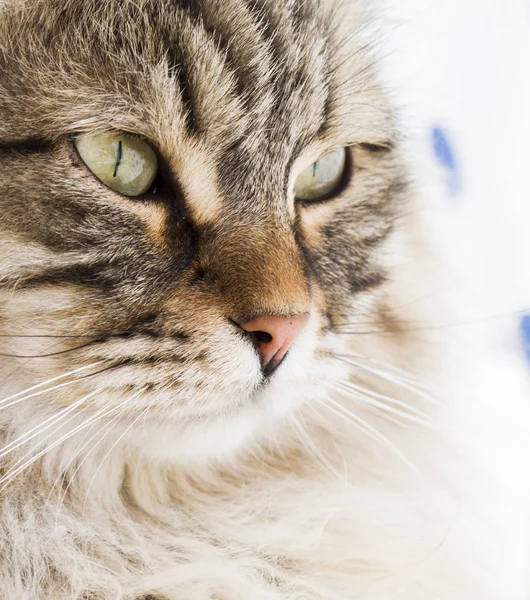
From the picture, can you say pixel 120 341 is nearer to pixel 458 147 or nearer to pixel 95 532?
pixel 95 532

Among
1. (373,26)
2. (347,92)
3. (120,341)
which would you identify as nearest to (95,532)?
(120,341)

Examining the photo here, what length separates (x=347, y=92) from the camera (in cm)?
85

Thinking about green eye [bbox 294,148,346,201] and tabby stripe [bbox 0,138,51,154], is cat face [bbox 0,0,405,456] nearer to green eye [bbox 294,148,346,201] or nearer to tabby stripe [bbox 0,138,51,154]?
tabby stripe [bbox 0,138,51,154]

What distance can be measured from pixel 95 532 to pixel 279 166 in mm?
444

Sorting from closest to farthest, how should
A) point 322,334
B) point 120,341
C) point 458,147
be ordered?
point 120,341
point 322,334
point 458,147

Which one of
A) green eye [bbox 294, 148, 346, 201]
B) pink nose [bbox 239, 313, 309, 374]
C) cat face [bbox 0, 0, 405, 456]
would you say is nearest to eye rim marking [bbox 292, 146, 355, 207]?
green eye [bbox 294, 148, 346, 201]

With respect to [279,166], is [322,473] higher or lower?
lower

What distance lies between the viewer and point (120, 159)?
703mm

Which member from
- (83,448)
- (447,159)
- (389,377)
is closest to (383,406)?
(389,377)

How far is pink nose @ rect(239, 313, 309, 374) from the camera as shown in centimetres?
67

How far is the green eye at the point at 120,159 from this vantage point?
2.26ft

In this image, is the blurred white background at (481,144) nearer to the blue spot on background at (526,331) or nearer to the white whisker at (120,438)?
the blue spot on background at (526,331)

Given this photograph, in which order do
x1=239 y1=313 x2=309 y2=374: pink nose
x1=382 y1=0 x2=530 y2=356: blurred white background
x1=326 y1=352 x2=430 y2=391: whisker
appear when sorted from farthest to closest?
x1=382 y1=0 x2=530 y2=356: blurred white background, x1=326 y1=352 x2=430 y2=391: whisker, x1=239 y1=313 x2=309 y2=374: pink nose

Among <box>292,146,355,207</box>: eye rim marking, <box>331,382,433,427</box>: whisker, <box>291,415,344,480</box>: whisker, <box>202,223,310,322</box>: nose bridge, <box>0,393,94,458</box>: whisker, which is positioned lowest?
<box>291,415,344,480</box>: whisker
